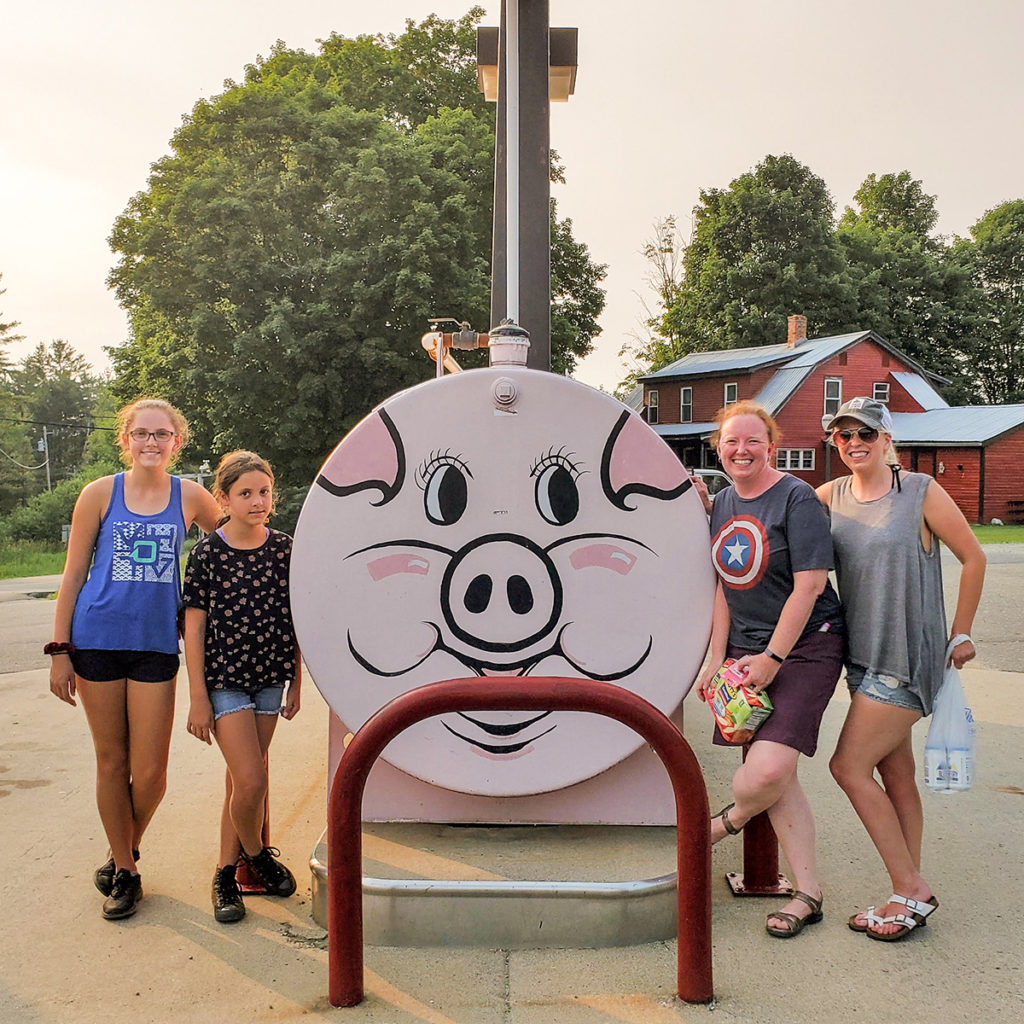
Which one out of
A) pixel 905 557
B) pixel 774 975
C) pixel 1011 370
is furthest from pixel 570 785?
pixel 1011 370

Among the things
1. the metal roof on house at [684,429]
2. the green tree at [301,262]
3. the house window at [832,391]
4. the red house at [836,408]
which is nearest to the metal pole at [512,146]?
the green tree at [301,262]

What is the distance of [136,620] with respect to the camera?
3.39m

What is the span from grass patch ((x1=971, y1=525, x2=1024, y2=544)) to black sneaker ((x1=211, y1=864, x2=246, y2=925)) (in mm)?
21503

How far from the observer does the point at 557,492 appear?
3.30 meters

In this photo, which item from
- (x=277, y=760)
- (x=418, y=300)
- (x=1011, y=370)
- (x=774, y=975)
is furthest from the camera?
(x=1011, y=370)

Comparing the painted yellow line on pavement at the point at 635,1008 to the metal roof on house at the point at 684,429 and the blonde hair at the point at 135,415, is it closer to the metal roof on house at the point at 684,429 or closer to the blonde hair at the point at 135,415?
the blonde hair at the point at 135,415

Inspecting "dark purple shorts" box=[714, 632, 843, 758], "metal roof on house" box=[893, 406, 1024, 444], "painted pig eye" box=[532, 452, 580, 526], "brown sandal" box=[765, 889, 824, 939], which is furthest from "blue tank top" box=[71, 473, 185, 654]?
"metal roof on house" box=[893, 406, 1024, 444]

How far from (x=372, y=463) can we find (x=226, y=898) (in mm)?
1447

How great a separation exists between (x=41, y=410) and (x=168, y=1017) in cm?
9950

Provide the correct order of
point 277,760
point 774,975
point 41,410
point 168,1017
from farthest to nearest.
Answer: point 41,410 < point 277,760 < point 774,975 < point 168,1017

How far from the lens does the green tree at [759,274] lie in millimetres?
42656

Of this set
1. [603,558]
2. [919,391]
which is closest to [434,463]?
[603,558]

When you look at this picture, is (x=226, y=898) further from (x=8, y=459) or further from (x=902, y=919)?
(x=8, y=459)

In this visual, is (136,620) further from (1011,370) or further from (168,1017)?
(1011,370)
